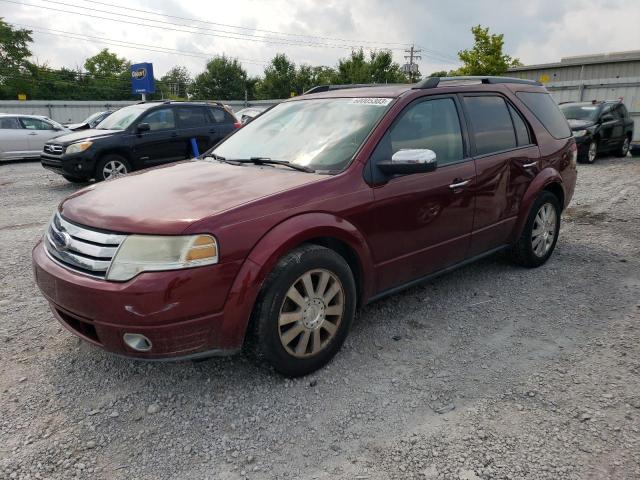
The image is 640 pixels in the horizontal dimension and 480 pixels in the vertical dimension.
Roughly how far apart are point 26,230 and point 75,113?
24112mm

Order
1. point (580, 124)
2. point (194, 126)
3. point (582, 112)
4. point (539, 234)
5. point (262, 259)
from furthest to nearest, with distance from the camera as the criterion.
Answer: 1. point (582, 112)
2. point (580, 124)
3. point (194, 126)
4. point (539, 234)
5. point (262, 259)

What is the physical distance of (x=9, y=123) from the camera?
14.4 m

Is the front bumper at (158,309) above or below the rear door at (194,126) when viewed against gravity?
below

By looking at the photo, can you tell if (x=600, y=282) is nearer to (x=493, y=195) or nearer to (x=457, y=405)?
(x=493, y=195)

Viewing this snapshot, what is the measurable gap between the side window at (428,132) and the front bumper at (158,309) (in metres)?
1.44

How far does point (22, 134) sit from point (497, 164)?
15.0 m

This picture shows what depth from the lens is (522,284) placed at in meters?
4.43

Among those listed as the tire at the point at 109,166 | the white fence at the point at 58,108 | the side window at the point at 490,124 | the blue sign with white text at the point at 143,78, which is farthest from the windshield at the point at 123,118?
the blue sign with white text at the point at 143,78

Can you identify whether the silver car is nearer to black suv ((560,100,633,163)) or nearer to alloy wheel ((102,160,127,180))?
alloy wheel ((102,160,127,180))

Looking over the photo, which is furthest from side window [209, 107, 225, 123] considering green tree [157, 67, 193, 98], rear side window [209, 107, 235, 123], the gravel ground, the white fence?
green tree [157, 67, 193, 98]

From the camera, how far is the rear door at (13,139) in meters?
14.3

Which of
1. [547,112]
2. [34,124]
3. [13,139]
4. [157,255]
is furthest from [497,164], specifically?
[34,124]

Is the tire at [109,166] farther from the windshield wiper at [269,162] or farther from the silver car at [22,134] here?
the silver car at [22,134]

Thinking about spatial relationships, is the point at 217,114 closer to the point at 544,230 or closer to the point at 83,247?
the point at 544,230
